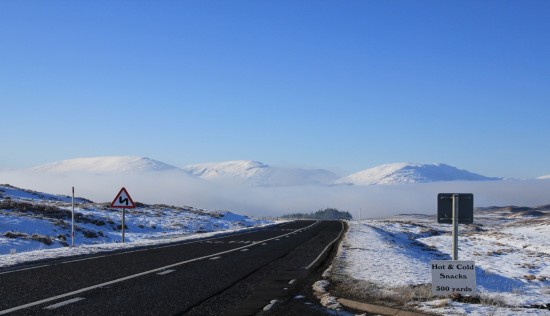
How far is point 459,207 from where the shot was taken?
36.2 ft

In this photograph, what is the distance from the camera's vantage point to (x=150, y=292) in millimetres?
10305

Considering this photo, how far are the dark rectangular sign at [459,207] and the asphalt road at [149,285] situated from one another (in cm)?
355

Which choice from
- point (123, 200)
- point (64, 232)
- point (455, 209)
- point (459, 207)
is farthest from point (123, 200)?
point (455, 209)

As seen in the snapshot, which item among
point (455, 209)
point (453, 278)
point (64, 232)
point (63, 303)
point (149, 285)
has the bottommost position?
point (64, 232)

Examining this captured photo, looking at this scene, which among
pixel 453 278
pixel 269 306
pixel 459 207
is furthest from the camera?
pixel 459 207

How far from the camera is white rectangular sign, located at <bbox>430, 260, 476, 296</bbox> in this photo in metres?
9.71

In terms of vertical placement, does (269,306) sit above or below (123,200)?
below

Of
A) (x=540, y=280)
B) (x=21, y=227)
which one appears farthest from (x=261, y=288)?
(x=21, y=227)

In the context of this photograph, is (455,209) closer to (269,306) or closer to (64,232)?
(269,306)

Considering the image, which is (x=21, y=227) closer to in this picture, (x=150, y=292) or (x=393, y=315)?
(x=150, y=292)

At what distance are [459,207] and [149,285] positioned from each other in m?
6.70

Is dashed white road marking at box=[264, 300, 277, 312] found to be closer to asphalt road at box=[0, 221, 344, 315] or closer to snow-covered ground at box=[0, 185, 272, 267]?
asphalt road at box=[0, 221, 344, 315]

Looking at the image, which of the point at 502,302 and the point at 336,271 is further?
the point at 336,271

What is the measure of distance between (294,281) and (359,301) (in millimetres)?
3322
